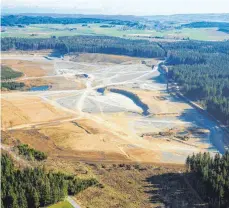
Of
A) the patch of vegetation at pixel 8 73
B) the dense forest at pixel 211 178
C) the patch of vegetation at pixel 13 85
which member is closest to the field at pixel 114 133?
the dense forest at pixel 211 178

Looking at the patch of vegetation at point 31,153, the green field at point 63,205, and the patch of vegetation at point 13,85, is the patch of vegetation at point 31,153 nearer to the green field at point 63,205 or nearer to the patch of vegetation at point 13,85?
the green field at point 63,205

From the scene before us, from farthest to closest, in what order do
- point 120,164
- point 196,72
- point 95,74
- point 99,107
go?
point 95,74 < point 196,72 < point 99,107 < point 120,164

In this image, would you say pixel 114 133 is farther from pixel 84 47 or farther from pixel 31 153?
pixel 84 47

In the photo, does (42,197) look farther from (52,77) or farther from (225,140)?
(52,77)

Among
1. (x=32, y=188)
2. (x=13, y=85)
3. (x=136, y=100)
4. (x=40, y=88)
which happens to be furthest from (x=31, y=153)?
(x=40, y=88)

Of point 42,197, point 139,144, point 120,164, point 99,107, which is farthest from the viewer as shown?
point 99,107

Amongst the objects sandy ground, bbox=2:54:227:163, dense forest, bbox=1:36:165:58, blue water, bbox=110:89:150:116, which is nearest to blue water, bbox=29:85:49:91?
sandy ground, bbox=2:54:227:163

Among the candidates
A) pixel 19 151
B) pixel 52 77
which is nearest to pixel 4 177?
pixel 19 151
